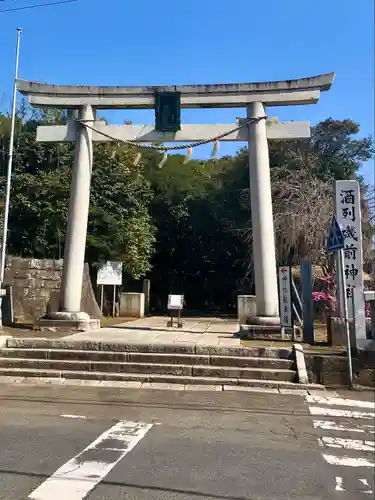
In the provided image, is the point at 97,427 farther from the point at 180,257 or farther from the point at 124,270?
the point at 180,257

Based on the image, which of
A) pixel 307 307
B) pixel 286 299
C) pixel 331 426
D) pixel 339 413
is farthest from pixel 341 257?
pixel 331 426

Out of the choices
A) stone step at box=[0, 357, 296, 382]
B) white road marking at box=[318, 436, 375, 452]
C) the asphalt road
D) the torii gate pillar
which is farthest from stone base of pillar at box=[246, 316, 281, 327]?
white road marking at box=[318, 436, 375, 452]

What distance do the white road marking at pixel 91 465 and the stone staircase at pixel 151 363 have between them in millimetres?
3115

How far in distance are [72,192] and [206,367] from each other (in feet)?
22.4

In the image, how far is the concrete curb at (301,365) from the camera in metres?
8.84

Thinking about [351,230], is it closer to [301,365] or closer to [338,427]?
[301,365]

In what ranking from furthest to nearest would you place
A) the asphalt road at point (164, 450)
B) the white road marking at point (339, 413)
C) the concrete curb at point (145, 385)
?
the concrete curb at point (145, 385)
the white road marking at point (339, 413)
the asphalt road at point (164, 450)

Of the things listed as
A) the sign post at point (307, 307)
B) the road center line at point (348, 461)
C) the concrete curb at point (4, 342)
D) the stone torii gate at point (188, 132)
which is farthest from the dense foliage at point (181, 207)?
the road center line at point (348, 461)

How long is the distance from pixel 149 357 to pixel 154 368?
0.40 m

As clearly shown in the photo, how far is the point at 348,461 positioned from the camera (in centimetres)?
486

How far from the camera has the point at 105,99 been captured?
1354 cm

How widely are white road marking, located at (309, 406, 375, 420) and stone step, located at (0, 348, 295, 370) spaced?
214 cm

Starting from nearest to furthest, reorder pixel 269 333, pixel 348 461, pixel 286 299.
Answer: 1. pixel 348 461
2. pixel 269 333
3. pixel 286 299

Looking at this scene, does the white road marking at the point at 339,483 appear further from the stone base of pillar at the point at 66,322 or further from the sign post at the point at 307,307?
the stone base of pillar at the point at 66,322
